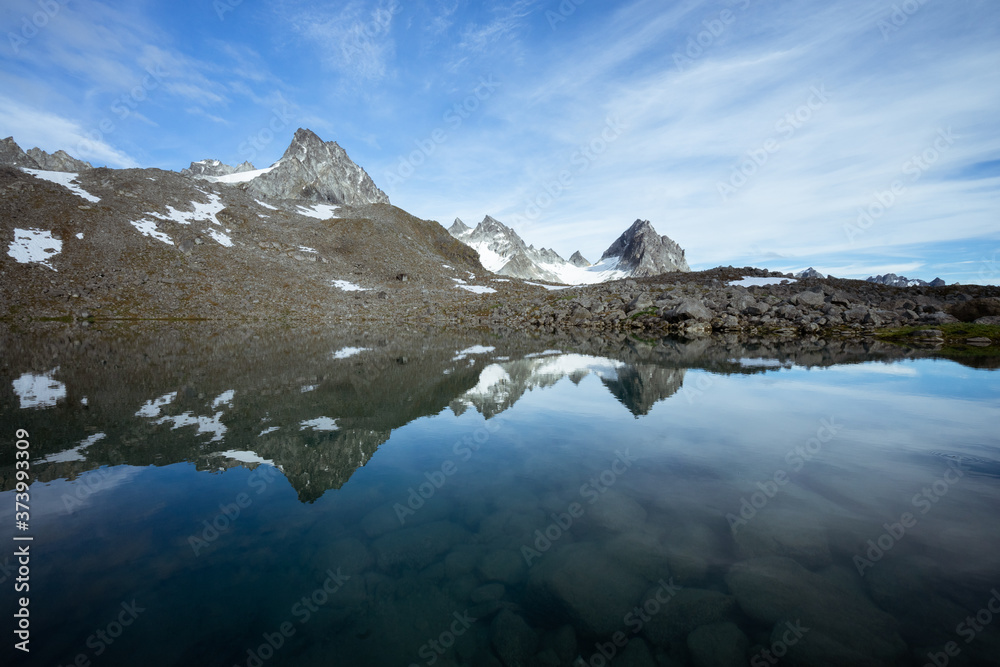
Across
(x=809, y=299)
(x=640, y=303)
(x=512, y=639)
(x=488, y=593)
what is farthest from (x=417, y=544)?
(x=809, y=299)

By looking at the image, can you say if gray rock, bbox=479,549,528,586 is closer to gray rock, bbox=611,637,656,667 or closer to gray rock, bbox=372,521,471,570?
gray rock, bbox=372,521,471,570

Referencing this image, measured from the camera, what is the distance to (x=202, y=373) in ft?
69.5

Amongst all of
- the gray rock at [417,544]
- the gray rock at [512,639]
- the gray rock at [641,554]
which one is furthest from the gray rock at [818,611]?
the gray rock at [417,544]

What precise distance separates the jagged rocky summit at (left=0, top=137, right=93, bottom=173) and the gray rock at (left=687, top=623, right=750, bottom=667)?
202 m

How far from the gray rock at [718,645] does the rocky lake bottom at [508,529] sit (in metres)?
0.03

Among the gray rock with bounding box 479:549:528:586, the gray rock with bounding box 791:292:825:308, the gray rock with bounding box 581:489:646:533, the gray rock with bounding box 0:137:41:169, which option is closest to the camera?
the gray rock with bounding box 479:549:528:586

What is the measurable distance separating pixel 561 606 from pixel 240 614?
4143 mm

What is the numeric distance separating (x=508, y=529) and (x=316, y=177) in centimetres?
18935

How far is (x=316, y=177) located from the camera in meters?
168

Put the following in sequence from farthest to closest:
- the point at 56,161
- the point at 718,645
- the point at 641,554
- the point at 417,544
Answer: the point at 56,161
the point at 417,544
the point at 641,554
the point at 718,645

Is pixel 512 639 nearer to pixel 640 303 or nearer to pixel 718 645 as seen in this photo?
pixel 718 645

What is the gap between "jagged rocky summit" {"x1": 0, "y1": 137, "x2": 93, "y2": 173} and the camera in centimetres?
14575

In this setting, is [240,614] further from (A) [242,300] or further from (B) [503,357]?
(A) [242,300]

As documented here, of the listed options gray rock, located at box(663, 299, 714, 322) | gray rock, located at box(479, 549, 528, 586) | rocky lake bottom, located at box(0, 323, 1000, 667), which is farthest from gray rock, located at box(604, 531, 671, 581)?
gray rock, located at box(663, 299, 714, 322)
